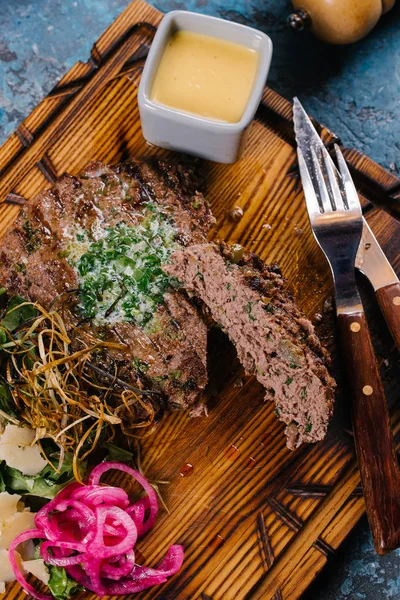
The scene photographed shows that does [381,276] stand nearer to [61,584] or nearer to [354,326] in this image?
[354,326]

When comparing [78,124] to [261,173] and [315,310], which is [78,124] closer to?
[261,173]

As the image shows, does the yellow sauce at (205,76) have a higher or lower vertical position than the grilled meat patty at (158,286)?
higher

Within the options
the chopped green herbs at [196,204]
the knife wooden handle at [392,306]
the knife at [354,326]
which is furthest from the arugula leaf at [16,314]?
the knife wooden handle at [392,306]

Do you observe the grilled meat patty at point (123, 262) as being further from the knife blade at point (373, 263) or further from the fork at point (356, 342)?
the knife blade at point (373, 263)

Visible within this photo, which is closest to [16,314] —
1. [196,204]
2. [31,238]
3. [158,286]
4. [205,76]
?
[31,238]

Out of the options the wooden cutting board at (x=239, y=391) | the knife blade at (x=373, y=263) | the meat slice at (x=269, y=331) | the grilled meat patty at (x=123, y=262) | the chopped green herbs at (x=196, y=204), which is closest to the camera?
the meat slice at (x=269, y=331)

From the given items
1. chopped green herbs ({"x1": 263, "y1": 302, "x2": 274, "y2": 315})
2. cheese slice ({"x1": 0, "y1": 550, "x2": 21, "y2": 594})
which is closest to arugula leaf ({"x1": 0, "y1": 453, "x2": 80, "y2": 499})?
cheese slice ({"x1": 0, "y1": 550, "x2": 21, "y2": 594})
